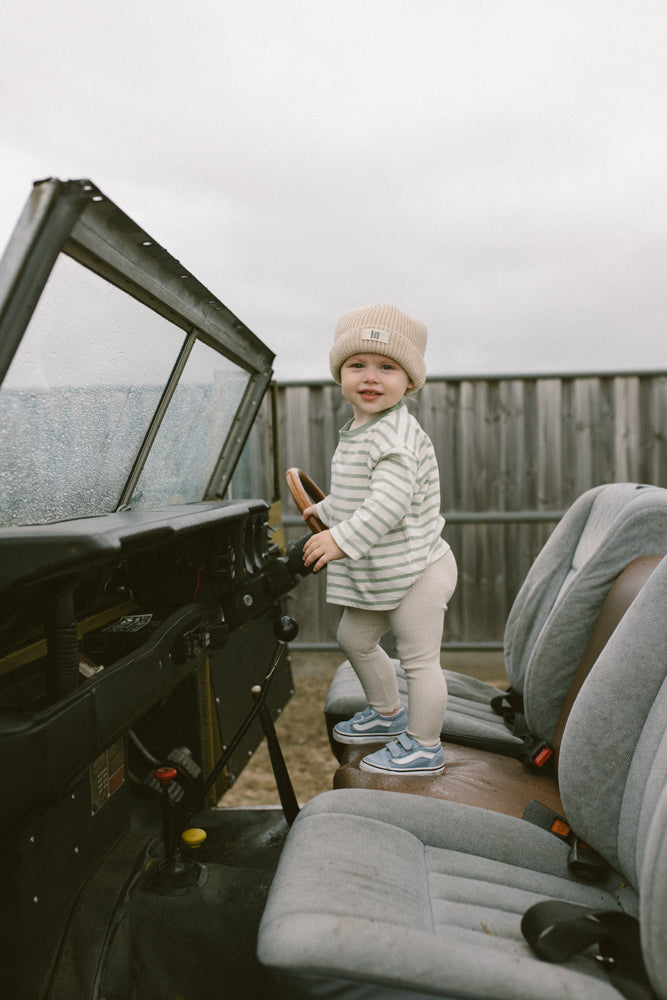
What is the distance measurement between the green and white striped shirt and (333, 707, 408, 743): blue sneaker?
1.27 ft

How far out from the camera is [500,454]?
15.6 feet

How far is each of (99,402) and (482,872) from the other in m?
1.34

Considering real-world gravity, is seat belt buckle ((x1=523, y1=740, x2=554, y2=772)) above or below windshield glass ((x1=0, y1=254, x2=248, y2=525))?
below

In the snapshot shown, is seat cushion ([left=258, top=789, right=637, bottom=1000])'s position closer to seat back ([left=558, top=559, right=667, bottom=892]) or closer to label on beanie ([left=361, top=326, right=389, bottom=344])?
seat back ([left=558, top=559, right=667, bottom=892])

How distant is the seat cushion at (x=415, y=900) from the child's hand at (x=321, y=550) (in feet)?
1.79

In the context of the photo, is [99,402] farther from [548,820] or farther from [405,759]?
[548,820]

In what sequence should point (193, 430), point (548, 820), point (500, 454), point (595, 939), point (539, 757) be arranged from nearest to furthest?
point (595, 939), point (548, 820), point (539, 757), point (193, 430), point (500, 454)

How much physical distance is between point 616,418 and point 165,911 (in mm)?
3935

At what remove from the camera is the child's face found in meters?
2.01

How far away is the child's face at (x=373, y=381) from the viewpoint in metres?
2.01

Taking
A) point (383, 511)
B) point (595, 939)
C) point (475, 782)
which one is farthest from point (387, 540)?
point (595, 939)

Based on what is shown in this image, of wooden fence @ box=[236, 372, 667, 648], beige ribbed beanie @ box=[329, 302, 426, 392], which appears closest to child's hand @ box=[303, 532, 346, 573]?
beige ribbed beanie @ box=[329, 302, 426, 392]

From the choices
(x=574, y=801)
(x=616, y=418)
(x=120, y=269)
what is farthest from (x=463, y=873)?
(x=616, y=418)

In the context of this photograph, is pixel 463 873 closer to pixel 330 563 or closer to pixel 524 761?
pixel 524 761
